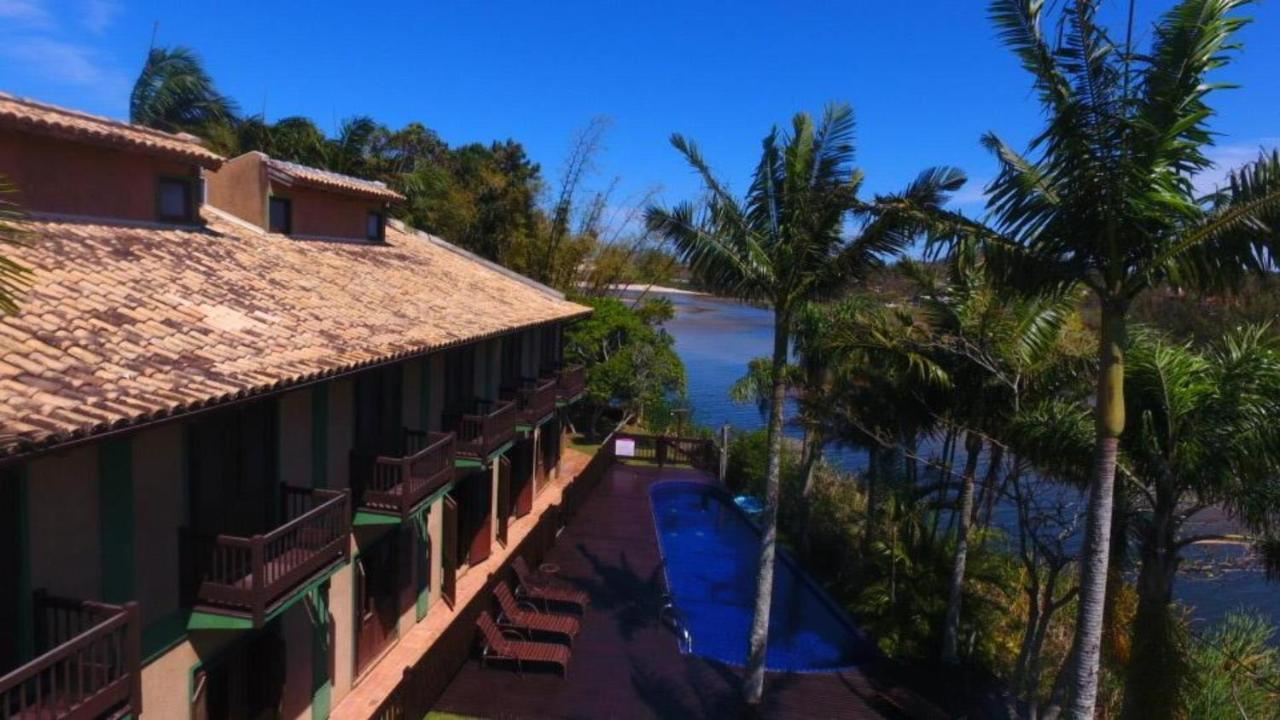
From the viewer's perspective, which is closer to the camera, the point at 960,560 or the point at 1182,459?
the point at 1182,459

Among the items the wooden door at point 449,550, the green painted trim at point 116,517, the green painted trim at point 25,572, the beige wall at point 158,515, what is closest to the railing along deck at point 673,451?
the wooden door at point 449,550

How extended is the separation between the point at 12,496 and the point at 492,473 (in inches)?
531

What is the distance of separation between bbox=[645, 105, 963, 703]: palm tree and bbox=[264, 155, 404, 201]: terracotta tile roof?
24.7 feet

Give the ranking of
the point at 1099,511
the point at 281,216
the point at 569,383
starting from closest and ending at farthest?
the point at 1099,511 → the point at 281,216 → the point at 569,383

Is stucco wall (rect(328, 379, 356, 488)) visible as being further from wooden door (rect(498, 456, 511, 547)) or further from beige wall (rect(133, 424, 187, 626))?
wooden door (rect(498, 456, 511, 547))

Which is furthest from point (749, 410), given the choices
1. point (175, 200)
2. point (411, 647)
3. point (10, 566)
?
point (10, 566)

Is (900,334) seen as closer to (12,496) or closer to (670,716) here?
(670,716)

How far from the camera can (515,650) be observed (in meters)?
13.5

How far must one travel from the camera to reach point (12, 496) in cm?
634

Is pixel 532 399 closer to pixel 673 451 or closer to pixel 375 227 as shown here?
pixel 375 227

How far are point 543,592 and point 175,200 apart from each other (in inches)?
372

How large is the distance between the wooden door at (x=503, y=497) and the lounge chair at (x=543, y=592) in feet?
12.3

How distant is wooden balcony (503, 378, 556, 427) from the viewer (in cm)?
1974

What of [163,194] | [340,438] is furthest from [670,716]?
[163,194]
